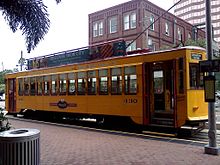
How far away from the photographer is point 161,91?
1174cm

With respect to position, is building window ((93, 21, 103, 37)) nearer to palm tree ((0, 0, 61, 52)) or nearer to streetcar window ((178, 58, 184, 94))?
streetcar window ((178, 58, 184, 94))

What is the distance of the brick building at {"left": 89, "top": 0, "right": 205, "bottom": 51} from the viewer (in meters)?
34.7

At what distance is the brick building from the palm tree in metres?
27.0

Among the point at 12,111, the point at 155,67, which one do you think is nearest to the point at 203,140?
the point at 155,67

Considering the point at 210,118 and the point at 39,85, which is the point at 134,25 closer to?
the point at 39,85

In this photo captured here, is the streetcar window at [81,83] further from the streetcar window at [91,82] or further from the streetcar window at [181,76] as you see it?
the streetcar window at [181,76]

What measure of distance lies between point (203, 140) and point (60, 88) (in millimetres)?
7528

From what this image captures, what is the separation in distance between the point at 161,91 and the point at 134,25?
2468cm

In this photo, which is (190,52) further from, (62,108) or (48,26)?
(62,108)

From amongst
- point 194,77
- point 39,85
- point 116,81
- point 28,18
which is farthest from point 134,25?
point 28,18

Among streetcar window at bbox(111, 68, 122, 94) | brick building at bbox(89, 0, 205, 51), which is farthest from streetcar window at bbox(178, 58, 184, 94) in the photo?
brick building at bbox(89, 0, 205, 51)

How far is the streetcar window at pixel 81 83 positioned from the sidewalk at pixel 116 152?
3.55 meters

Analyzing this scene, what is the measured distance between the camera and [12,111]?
19.5 metres

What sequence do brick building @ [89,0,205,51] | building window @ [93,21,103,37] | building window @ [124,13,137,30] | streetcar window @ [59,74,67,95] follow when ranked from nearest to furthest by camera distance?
streetcar window @ [59,74,67,95]
brick building @ [89,0,205,51]
building window @ [124,13,137,30]
building window @ [93,21,103,37]
